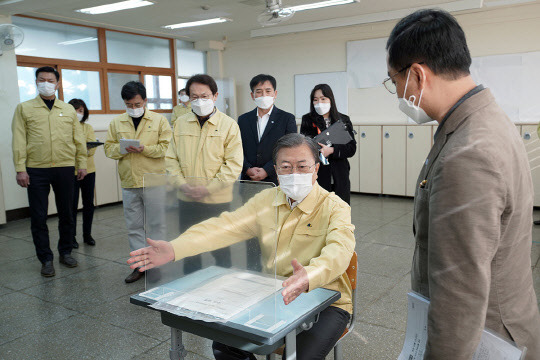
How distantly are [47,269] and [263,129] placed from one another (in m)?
2.34

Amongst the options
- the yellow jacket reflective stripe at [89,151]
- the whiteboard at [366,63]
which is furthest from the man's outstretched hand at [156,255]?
the whiteboard at [366,63]

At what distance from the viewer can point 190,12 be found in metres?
6.84

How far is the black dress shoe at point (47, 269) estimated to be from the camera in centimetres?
404

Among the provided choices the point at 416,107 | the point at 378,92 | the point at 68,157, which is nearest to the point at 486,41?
the point at 378,92

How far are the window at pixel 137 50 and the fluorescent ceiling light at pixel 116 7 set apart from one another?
126cm

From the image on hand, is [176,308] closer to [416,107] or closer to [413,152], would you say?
[416,107]

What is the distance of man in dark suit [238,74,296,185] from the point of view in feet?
12.3

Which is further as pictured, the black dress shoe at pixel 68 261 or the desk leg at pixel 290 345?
the black dress shoe at pixel 68 261

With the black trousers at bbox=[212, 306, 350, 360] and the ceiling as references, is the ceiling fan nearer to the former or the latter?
the ceiling

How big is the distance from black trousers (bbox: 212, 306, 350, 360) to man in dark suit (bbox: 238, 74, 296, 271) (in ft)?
6.11

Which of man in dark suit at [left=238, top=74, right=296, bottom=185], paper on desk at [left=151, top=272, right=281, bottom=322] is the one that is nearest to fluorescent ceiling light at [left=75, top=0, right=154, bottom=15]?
man in dark suit at [left=238, top=74, right=296, bottom=185]

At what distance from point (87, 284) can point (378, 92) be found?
569 centimetres

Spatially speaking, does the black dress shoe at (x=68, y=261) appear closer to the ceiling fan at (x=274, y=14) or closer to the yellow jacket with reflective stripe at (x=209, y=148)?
the yellow jacket with reflective stripe at (x=209, y=148)

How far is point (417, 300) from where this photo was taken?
1.15 m
